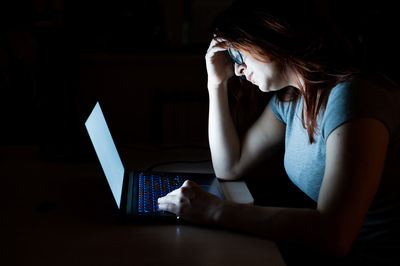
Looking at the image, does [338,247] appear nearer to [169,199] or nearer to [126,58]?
[169,199]

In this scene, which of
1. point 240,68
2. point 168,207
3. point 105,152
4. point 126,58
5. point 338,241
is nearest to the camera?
point 338,241

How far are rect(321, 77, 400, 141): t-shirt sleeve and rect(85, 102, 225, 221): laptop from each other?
36 centimetres

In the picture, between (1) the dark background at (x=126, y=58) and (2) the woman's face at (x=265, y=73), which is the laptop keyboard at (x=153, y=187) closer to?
(2) the woman's face at (x=265, y=73)

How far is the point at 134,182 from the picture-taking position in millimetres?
1163

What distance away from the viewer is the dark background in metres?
1.74

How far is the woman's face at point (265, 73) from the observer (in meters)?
1.08

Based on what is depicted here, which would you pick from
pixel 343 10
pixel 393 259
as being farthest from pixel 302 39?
pixel 343 10

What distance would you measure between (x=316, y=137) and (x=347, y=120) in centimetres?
18

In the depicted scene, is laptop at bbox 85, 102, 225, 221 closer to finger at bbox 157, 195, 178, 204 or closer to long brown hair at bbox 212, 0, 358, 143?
finger at bbox 157, 195, 178, 204

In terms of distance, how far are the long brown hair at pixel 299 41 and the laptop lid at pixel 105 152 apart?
1.31ft

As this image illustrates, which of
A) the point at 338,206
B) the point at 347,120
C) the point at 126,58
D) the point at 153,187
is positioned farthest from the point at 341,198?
the point at 126,58

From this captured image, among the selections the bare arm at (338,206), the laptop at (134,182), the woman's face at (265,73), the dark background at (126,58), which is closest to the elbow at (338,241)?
the bare arm at (338,206)

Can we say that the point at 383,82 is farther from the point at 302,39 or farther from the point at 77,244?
the point at 77,244

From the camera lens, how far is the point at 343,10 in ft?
7.27
